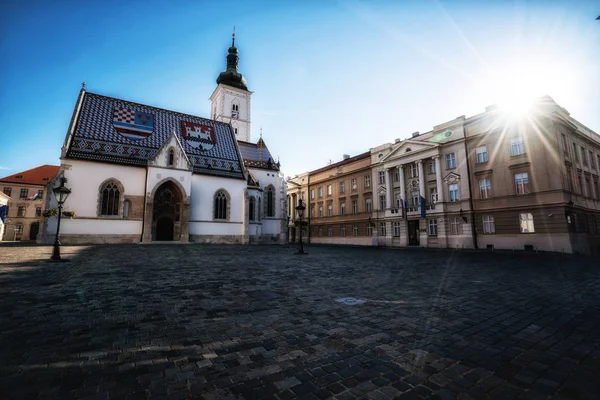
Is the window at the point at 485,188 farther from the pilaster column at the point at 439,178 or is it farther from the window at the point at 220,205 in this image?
the window at the point at 220,205

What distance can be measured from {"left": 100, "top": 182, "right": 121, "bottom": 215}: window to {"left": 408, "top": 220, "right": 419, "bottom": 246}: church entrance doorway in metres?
30.9

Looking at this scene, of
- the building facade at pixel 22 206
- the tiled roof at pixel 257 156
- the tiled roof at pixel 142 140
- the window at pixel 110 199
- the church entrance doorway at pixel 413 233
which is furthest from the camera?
the building facade at pixel 22 206

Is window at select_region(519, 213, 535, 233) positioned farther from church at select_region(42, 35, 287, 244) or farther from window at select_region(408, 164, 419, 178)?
church at select_region(42, 35, 287, 244)

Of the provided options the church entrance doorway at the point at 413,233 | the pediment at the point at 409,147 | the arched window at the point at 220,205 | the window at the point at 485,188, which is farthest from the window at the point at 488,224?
the arched window at the point at 220,205

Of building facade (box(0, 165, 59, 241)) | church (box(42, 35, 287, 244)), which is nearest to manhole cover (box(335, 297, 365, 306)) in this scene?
church (box(42, 35, 287, 244))

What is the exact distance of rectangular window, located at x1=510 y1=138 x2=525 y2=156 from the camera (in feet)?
79.4

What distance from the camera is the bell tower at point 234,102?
50.8 m

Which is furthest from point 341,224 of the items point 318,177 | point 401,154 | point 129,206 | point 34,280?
point 34,280

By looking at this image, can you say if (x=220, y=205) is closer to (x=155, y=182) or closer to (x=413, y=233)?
(x=155, y=182)

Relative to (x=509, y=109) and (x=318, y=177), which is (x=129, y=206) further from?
(x=509, y=109)

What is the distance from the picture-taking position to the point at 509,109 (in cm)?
2553

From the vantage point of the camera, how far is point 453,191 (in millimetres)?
28984

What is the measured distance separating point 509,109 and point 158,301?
31.6 meters

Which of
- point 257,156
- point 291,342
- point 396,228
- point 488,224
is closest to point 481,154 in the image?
point 488,224
